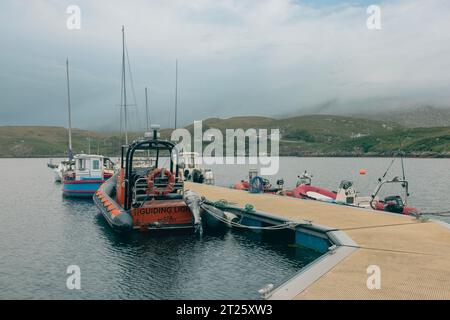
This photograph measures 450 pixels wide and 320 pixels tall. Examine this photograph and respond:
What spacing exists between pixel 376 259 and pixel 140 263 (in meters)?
8.88

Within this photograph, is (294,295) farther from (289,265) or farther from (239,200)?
(239,200)

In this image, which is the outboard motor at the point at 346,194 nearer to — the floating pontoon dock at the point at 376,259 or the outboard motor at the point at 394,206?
the outboard motor at the point at 394,206

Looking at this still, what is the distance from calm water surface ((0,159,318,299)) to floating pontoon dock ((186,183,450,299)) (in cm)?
226

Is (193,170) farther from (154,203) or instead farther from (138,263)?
(138,263)

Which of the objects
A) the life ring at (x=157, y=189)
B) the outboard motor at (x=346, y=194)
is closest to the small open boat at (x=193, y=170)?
the outboard motor at (x=346, y=194)

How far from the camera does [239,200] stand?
2706cm

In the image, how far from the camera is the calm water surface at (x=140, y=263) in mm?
13680

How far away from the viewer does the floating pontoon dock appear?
9664 mm

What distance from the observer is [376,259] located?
487 inches

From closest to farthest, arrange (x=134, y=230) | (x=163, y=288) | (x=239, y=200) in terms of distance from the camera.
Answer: (x=163, y=288), (x=134, y=230), (x=239, y=200)

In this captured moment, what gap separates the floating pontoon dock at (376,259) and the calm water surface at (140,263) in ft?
7.41

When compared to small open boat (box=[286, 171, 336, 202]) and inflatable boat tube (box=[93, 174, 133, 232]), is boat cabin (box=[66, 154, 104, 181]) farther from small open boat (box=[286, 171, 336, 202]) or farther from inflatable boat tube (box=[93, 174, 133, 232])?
small open boat (box=[286, 171, 336, 202])
